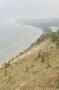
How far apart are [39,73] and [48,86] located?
297 centimetres

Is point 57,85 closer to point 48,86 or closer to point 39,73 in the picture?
point 48,86

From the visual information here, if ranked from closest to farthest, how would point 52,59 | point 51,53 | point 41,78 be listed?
point 41,78
point 52,59
point 51,53

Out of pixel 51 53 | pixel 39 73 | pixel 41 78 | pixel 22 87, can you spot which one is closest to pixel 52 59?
A: pixel 51 53

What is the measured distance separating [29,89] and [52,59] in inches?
284

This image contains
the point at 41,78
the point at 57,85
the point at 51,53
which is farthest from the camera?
the point at 51,53

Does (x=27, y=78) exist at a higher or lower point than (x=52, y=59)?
lower

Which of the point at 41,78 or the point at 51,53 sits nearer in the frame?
the point at 41,78

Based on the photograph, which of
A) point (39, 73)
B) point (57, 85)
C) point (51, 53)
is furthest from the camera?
point (51, 53)

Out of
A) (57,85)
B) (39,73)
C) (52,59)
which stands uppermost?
(52,59)

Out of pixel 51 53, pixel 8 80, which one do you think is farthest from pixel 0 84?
pixel 51 53

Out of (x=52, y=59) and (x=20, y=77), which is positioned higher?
(x=52, y=59)

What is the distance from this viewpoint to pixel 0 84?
59.5ft

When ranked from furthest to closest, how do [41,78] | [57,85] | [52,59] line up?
[52,59], [41,78], [57,85]

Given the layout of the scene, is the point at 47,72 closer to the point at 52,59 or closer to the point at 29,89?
the point at 29,89
